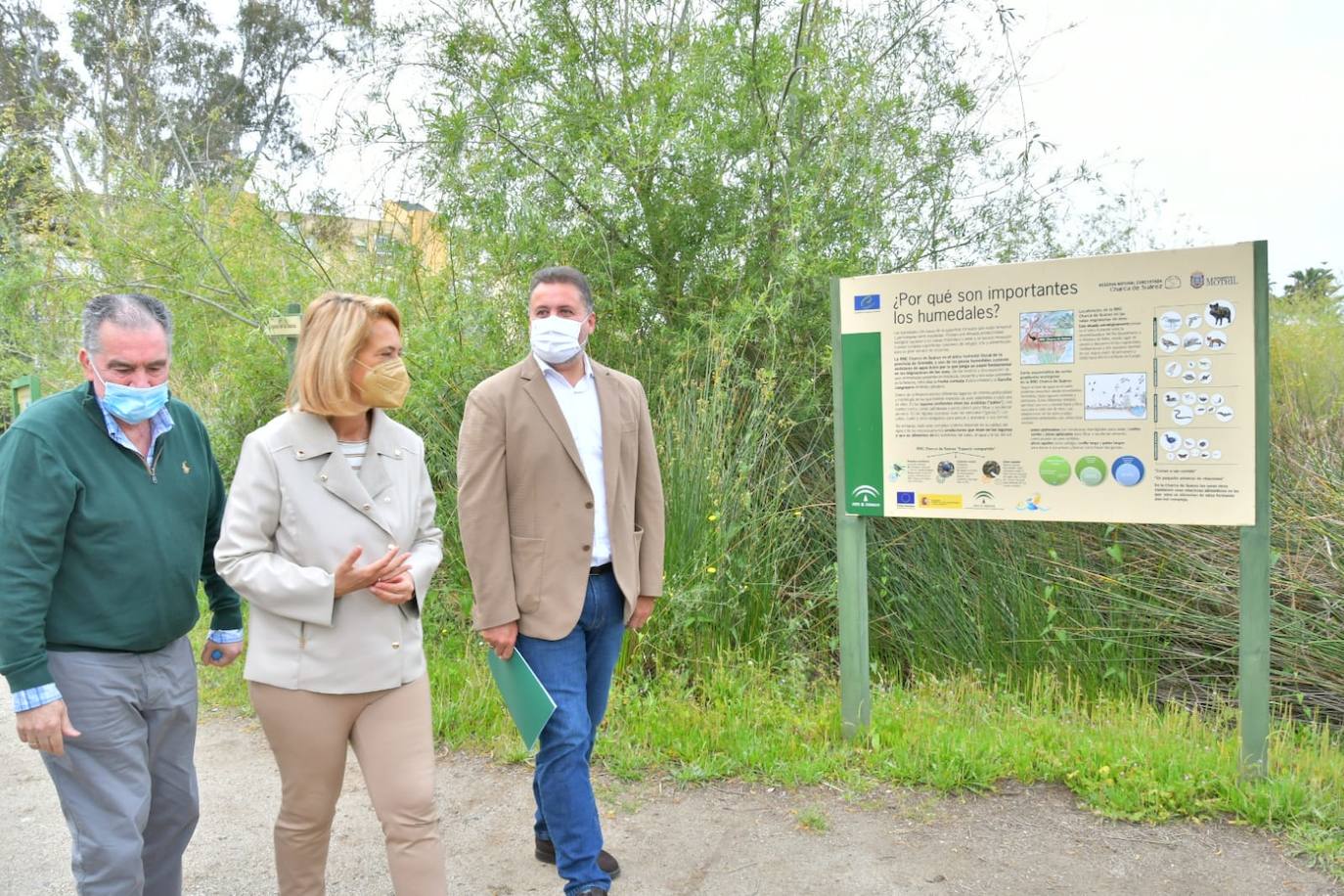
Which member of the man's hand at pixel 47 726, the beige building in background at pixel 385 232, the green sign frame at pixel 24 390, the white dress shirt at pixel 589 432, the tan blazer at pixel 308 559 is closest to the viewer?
the man's hand at pixel 47 726

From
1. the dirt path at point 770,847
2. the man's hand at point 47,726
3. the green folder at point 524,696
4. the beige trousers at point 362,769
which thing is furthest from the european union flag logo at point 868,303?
the man's hand at point 47,726

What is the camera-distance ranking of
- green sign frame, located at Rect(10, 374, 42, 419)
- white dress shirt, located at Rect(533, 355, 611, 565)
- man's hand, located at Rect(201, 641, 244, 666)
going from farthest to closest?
green sign frame, located at Rect(10, 374, 42, 419)
white dress shirt, located at Rect(533, 355, 611, 565)
man's hand, located at Rect(201, 641, 244, 666)

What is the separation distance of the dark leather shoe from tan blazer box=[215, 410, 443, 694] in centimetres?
117

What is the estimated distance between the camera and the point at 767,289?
6.30 metres

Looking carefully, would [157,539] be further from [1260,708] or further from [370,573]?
Result: [1260,708]

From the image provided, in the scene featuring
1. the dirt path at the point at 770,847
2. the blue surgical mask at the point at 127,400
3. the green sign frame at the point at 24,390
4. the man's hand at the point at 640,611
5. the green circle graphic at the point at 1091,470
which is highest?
the green sign frame at the point at 24,390

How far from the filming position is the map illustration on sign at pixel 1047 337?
13.5 feet

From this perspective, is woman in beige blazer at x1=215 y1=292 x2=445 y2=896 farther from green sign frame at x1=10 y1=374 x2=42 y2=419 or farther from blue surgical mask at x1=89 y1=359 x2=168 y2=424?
green sign frame at x1=10 y1=374 x2=42 y2=419

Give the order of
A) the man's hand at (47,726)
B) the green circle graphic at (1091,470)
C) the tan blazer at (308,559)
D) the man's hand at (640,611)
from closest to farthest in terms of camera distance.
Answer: the man's hand at (47,726), the tan blazer at (308,559), the man's hand at (640,611), the green circle graphic at (1091,470)

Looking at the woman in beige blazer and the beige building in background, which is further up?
the beige building in background

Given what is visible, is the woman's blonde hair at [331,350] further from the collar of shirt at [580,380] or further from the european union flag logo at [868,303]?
the european union flag logo at [868,303]

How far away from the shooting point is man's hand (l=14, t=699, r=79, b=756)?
2488mm

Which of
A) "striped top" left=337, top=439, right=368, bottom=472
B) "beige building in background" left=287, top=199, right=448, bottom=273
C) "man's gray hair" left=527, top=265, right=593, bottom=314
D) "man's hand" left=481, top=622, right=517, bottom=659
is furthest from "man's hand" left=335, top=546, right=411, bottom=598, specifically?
"beige building in background" left=287, top=199, right=448, bottom=273

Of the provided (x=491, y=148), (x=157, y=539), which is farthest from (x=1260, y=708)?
(x=491, y=148)
